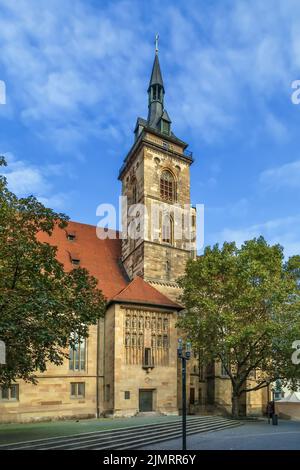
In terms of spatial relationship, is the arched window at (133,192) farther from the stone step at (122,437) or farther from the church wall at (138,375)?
the stone step at (122,437)

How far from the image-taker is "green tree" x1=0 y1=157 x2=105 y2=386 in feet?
49.9

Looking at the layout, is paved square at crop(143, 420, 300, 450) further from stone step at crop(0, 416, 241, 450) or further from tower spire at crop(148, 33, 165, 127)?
tower spire at crop(148, 33, 165, 127)

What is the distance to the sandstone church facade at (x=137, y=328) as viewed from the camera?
95.3 ft

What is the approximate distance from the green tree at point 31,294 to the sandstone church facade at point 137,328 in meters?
12.0

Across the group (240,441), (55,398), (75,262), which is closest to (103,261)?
(75,262)

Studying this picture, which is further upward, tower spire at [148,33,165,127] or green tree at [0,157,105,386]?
tower spire at [148,33,165,127]

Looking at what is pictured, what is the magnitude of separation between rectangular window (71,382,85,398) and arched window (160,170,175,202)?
17.5 metres

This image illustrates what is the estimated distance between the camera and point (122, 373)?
96.0 feet

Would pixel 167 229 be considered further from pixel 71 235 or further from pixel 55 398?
pixel 55 398

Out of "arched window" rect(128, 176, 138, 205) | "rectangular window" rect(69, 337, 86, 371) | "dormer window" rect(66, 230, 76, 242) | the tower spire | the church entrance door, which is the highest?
the tower spire

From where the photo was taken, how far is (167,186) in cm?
4003

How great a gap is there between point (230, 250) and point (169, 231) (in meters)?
9.05

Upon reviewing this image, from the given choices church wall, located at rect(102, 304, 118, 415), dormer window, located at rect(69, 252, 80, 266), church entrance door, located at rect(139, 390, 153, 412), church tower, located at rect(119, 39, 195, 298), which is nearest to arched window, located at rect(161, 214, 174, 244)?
church tower, located at rect(119, 39, 195, 298)
